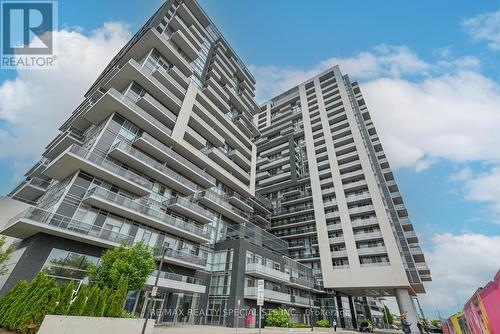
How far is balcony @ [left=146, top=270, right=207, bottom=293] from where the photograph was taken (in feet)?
76.1

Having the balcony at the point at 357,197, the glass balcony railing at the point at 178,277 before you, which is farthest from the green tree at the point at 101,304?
the balcony at the point at 357,197

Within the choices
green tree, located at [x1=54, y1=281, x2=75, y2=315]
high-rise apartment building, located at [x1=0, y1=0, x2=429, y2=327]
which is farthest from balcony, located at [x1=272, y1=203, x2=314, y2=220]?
green tree, located at [x1=54, y1=281, x2=75, y2=315]

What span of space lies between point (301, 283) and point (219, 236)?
1572 centimetres

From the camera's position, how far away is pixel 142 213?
80.8 ft

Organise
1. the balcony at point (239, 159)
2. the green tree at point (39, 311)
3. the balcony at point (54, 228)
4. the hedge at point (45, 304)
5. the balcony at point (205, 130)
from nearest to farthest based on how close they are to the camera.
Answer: the green tree at point (39, 311)
the hedge at point (45, 304)
the balcony at point (54, 228)
the balcony at point (205, 130)
the balcony at point (239, 159)

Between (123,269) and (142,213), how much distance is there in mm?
7834

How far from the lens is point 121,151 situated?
963 inches

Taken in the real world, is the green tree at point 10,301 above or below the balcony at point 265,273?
below

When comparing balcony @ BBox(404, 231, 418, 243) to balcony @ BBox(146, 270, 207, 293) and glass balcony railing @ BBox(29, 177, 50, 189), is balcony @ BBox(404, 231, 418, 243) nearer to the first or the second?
balcony @ BBox(146, 270, 207, 293)

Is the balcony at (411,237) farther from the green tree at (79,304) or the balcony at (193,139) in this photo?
the green tree at (79,304)

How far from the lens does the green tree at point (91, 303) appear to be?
12.6m

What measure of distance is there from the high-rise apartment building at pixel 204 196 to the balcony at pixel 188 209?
183mm

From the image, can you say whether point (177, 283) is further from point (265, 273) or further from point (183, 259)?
point (265, 273)

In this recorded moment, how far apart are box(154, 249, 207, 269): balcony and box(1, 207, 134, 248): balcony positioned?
564 centimetres
